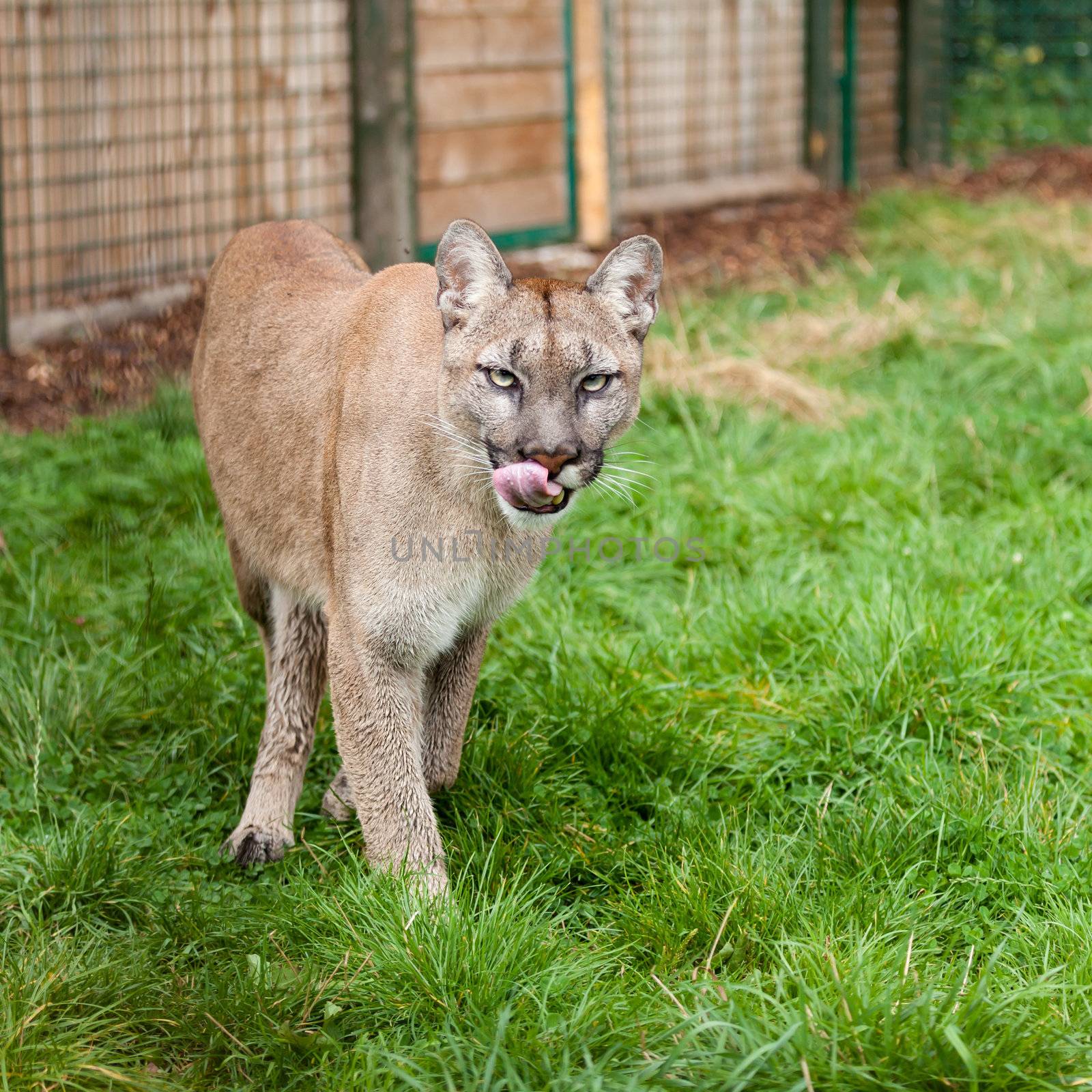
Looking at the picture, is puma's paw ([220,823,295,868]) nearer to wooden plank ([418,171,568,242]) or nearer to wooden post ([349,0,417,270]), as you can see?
wooden post ([349,0,417,270])

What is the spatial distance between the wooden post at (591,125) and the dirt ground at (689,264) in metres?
0.42

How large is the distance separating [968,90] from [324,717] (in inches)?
520

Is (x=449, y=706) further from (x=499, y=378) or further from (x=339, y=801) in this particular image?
(x=499, y=378)

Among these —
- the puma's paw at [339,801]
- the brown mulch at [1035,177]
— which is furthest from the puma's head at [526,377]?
the brown mulch at [1035,177]

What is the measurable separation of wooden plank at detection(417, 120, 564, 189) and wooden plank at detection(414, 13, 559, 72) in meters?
0.35

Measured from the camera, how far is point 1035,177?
1247 cm

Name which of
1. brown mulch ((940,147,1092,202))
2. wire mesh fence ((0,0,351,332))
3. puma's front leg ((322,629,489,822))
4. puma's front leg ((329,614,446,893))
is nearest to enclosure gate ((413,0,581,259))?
wire mesh fence ((0,0,351,332))

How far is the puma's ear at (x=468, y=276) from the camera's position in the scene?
3.06 m

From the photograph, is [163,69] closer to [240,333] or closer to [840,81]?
[240,333]

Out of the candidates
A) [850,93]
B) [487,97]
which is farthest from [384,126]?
[850,93]

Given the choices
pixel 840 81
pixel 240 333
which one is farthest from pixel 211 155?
pixel 840 81

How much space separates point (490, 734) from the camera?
3598mm

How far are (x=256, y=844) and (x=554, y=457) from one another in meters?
1.20

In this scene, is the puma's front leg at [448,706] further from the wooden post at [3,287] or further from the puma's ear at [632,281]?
the wooden post at [3,287]
